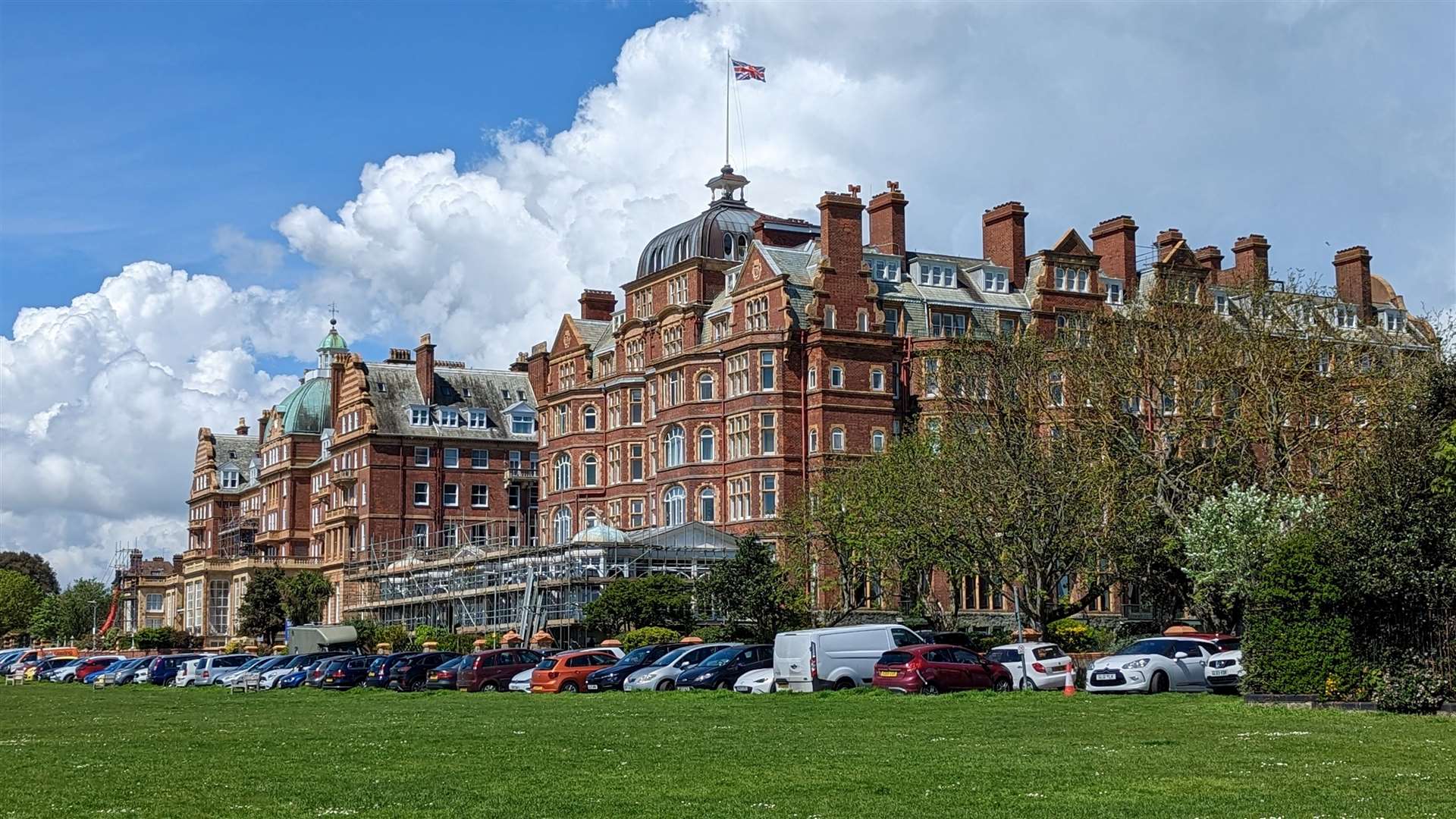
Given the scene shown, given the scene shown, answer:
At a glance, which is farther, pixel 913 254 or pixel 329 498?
pixel 329 498

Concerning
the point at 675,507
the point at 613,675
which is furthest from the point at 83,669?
the point at 613,675

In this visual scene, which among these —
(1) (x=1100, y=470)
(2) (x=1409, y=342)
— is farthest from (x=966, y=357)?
(2) (x=1409, y=342)

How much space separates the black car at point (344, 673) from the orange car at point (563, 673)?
24.7 feet

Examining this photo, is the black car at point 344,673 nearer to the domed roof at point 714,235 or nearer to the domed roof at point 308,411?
the domed roof at point 714,235

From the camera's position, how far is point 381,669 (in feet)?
180

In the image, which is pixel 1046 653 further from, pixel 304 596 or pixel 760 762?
pixel 304 596

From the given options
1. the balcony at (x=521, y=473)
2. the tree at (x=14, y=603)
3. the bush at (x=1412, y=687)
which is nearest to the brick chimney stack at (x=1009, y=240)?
the balcony at (x=521, y=473)

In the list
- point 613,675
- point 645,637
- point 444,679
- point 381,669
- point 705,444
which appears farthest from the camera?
point 705,444

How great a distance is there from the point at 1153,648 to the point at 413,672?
942 inches

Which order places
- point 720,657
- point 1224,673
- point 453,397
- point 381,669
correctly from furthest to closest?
point 453,397
point 381,669
point 720,657
point 1224,673

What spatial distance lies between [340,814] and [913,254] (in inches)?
2670

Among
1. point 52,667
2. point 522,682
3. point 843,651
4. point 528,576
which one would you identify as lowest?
point 52,667

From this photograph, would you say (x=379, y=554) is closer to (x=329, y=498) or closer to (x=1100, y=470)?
(x=329, y=498)

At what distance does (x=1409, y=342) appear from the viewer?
8131 centimetres
